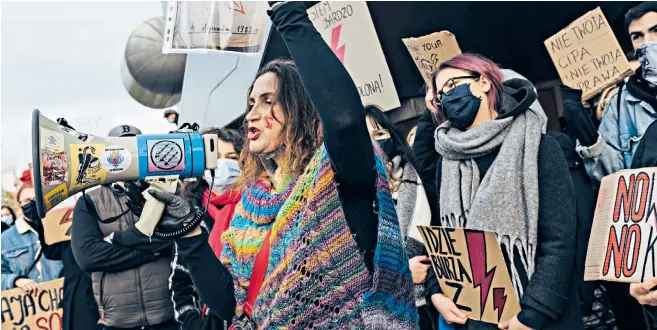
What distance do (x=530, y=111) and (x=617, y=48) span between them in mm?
1537

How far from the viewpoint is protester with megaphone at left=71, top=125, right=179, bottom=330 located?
3.98m

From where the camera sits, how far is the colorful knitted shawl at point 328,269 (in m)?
1.92

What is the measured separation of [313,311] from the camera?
1952mm

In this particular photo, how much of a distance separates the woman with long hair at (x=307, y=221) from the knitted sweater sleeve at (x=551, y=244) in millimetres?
715

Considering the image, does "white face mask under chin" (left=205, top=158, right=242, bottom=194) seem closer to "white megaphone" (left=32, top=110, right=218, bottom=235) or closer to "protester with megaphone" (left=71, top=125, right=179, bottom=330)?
"protester with megaphone" (left=71, top=125, right=179, bottom=330)

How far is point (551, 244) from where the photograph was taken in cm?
265

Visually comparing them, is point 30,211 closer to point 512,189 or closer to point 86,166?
point 86,166

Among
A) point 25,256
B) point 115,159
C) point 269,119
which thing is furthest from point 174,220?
point 25,256

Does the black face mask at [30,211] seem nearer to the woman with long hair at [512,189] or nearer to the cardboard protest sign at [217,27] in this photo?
the cardboard protest sign at [217,27]

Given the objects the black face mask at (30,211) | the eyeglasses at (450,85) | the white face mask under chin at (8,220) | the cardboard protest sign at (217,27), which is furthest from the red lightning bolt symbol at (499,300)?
the white face mask under chin at (8,220)

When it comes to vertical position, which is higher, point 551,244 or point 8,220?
point 551,244

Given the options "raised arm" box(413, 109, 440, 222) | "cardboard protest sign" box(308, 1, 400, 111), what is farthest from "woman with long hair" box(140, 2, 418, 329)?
"cardboard protest sign" box(308, 1, 400, 111)

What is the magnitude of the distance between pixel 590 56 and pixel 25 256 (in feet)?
14.0

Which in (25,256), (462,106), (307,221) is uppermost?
(462,106)
